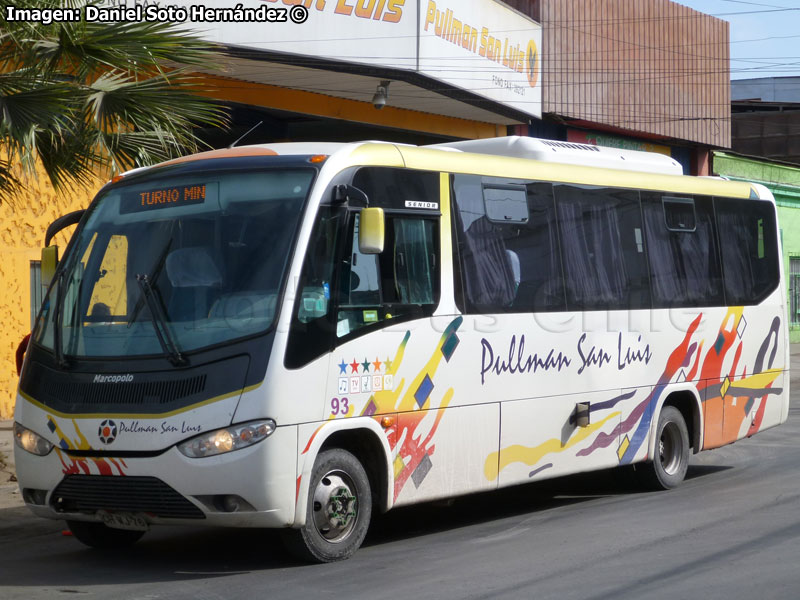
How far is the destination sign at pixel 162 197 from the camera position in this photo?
8.37 m

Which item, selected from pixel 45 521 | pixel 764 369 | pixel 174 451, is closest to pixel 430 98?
pixel 764 369

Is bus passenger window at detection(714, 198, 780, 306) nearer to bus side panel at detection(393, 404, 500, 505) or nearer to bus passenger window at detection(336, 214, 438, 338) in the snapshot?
bus side panel at detection(393, 404, 500, 505)

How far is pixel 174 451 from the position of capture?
24.6 ft

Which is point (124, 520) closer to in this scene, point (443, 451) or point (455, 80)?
point (443, 451)

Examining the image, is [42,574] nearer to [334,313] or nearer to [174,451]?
[174,451]

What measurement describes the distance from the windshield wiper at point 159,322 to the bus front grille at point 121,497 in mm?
760

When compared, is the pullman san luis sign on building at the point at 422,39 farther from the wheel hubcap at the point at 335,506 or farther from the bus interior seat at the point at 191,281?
the wheel hubcap at the point at 335,506

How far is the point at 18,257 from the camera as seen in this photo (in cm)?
1645

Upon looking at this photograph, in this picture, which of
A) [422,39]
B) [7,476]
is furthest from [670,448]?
[422,39]

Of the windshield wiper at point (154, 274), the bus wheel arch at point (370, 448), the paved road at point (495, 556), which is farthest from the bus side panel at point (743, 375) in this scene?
the windshield wiper at point (154, 274)

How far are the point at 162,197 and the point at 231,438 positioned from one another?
1.96m

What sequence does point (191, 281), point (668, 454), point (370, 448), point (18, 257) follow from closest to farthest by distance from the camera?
point (191, 281) < point (370, 448) < point (668, 454) < point (18, 257)

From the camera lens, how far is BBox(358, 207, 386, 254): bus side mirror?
7.86 metres

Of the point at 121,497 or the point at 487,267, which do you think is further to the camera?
the point at 487,267
